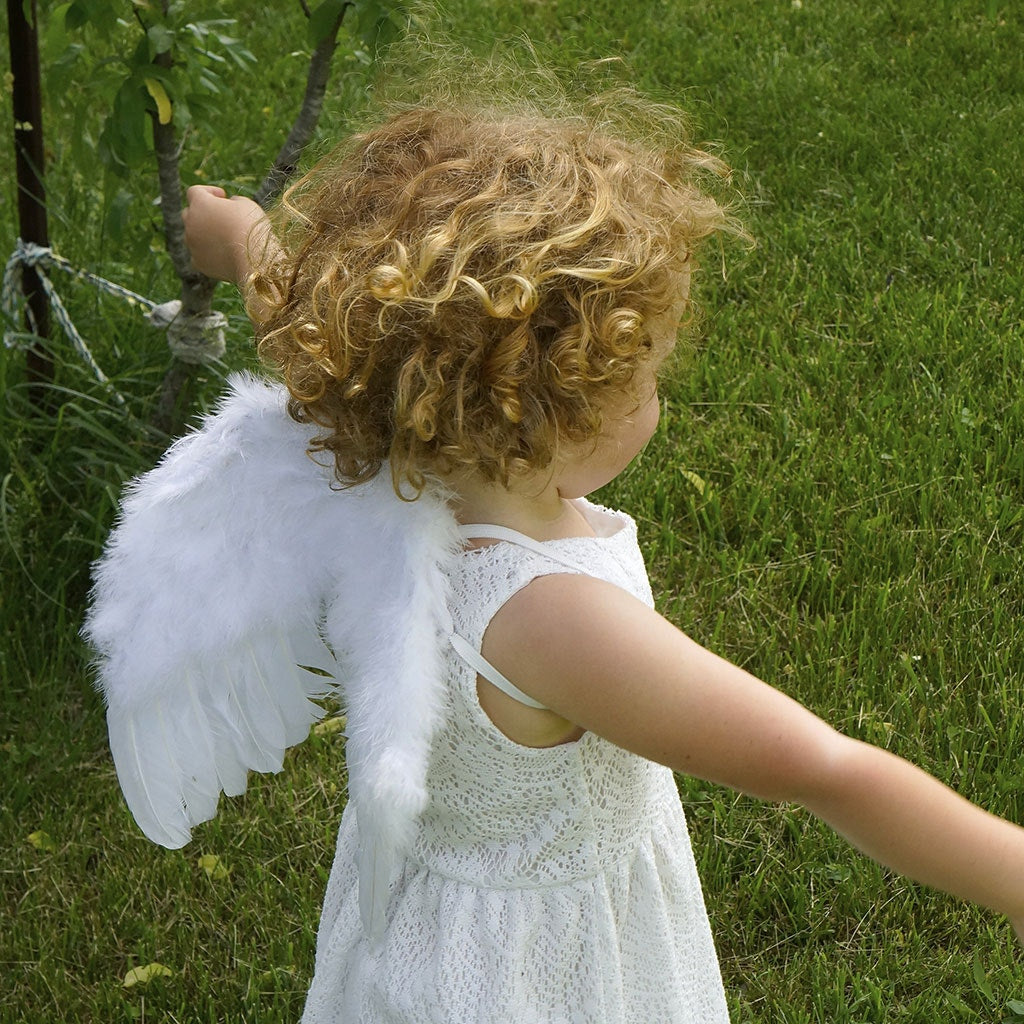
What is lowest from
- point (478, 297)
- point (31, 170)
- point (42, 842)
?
point (42, 842)

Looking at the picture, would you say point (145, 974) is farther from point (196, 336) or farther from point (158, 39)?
point (158, 39)

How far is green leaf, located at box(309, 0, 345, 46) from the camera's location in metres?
2.31

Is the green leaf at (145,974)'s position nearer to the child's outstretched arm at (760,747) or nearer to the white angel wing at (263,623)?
the white angel wing at (263,623)

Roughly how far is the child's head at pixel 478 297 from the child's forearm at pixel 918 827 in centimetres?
42

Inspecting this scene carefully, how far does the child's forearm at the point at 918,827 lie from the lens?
47.9 inches

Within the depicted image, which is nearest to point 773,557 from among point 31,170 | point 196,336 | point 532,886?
point 196,336

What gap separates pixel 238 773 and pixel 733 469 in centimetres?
170

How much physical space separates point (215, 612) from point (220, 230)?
0.64 meters

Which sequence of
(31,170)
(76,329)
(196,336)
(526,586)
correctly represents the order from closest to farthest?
(526,586) → (196,336) → (31,170) → (76,329)

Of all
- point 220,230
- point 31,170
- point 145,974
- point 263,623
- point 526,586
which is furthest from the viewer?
point 31,170

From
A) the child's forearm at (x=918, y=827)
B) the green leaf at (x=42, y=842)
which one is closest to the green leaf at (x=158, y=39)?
the green leaf at (x=42, y=842)

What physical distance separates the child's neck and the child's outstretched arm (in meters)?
0.17

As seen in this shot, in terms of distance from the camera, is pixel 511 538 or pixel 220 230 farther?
pixel 220 230

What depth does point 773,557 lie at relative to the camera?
2.88 m
